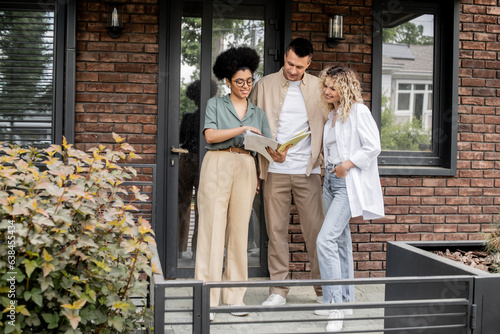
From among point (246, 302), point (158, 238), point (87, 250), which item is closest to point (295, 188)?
point (246, 302)

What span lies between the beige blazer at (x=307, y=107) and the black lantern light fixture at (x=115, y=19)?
1.35 metres

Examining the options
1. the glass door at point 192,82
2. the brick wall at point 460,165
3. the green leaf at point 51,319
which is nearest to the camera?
the green leaf at point 51,319

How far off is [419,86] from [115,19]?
281 cm

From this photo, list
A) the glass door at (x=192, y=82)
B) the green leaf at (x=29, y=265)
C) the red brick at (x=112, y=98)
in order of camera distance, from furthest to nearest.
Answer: the glass door at (x=192, y=82)
the red brick at (x=112, y=98)
the green leaf at (x=29, y=265)

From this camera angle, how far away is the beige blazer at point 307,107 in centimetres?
388

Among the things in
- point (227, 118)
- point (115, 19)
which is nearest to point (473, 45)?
point (227, 118)

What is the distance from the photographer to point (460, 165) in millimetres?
4938

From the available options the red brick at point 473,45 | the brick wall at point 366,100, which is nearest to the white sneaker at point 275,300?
the brick wall at point 366,100

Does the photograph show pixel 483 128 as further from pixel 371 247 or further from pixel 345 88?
pixel 345 88

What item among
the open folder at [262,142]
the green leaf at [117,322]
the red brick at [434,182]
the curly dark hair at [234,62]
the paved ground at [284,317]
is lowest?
the paved ground at [284,317]

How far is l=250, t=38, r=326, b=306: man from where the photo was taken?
389cm

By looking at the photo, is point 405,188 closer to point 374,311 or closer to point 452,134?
point 452,134

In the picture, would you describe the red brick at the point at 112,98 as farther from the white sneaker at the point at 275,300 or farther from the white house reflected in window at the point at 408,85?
the white house reflected in window at the point at 408,85

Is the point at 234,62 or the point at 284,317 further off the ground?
the point at 234,62
